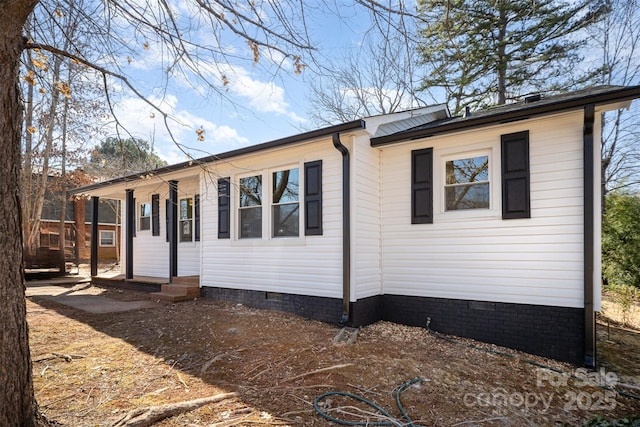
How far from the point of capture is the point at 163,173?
8.46m

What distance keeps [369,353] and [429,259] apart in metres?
2.00

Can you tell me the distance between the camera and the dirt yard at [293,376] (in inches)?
123

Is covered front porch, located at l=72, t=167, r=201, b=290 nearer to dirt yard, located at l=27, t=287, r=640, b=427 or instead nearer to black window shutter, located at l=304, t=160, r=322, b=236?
black window shutter, located at l=304, t=160, r=322, b=236

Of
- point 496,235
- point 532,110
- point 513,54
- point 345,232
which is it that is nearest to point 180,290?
point 345,232

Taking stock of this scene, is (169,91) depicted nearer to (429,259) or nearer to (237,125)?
(237,125)

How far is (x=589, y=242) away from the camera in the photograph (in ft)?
14.7

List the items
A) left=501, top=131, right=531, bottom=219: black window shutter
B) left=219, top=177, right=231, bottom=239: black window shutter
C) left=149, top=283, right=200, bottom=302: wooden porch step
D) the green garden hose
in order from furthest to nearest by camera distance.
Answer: left=149, top=283, right=200, bottom=302: wooden porch step → left=219, top=177, right=231, bottom=239: black window shutter → left=501, top=131, right=531, bottom=219: black window shutter → the green garden hose

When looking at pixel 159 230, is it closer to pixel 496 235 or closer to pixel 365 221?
pixel 365 221

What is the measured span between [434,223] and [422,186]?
0.64m

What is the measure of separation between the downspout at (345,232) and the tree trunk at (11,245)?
404 centimetres

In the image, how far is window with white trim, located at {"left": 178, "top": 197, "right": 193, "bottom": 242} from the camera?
9.68 metres

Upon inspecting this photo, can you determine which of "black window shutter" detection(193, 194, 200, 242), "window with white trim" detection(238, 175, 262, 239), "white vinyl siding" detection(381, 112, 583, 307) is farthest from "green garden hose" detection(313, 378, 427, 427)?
"black window shutter" detection(193, 194, 200, 242)

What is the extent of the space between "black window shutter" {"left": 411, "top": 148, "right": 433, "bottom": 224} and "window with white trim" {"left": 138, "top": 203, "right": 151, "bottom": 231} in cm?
850

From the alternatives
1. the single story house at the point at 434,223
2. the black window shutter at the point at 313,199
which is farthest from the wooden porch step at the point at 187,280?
the black window shutter at the point at 313,199
